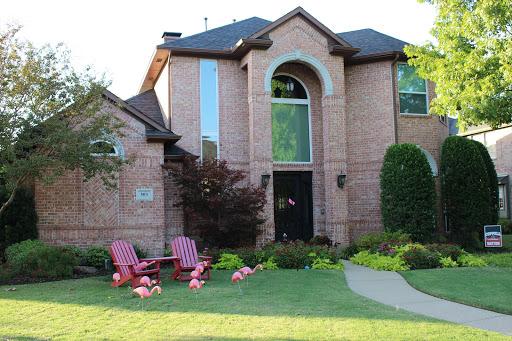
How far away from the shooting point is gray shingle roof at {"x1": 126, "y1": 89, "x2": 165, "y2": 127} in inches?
746

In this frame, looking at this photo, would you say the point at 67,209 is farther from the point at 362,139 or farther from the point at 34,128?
the point at 362,139

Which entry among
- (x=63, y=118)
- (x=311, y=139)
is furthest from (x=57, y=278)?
(x=311, y=139)

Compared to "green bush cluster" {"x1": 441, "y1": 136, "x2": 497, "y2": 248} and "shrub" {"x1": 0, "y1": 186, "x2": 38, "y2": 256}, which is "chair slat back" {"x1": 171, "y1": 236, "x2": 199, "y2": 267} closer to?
"shrub" {"x1": 0, "y1": 186, "x2": 38, "y2": 256}

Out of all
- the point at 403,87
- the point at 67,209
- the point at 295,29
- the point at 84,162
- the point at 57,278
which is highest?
the point at 295,29

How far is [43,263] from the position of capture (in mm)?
12031

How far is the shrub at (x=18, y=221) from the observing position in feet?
45.2

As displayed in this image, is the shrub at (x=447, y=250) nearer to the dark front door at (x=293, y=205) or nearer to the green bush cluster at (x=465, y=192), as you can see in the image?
the green bush cluster at (x=465, y=192)

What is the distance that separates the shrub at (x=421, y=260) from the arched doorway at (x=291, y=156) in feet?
17.7

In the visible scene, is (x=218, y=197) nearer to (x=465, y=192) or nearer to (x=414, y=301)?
(x=414, y=301)

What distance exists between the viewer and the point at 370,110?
18.8m

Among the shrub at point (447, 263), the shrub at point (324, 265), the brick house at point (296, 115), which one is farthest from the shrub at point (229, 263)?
the shrub at point (447, 263)

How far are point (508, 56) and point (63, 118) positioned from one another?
34.6 ft

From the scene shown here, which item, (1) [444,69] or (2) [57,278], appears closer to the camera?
(2) [57,278]

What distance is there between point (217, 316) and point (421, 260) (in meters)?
7.33
